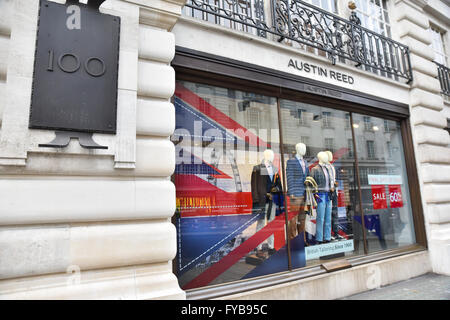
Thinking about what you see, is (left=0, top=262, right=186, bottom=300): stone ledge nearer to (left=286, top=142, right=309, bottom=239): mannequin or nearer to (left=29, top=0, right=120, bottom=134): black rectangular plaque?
(left=29, top=0, right=120, bottom=134): black rectangular plaque

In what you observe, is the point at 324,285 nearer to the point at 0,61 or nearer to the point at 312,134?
the point at 312,134

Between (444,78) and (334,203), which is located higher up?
(444,78)

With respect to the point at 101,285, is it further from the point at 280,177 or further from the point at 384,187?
the point at 384,187

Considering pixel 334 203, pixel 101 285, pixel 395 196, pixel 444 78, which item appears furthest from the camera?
pixel 444 78

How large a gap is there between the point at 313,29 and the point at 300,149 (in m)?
3.05

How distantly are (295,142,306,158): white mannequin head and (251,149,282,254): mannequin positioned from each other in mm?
752

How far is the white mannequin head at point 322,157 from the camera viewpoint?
22.4 ft

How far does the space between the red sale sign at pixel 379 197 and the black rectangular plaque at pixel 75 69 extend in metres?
6.92

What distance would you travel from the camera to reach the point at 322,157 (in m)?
6.88

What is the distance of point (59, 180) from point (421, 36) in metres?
10.2

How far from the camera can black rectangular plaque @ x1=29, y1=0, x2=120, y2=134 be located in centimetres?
319

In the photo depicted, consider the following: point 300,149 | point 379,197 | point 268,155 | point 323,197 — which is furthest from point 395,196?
point 268,155
